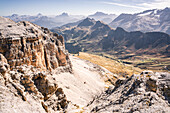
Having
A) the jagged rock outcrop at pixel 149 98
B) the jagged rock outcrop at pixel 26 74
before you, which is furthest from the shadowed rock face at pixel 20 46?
the jagged rock outcrop at pixel 149 98

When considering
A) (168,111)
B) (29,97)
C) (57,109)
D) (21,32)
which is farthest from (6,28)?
(168,111)

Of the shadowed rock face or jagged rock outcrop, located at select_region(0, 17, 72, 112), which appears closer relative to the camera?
jagged rock outcrop, located at select_region(0, 17, 72, 112)

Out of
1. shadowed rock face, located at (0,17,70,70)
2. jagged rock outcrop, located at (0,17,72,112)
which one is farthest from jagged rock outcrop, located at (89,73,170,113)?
shadowed rock face, located at (0,17,70,70)

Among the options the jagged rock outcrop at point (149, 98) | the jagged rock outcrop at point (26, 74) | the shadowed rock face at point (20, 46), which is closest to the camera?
the jagged rock outcrop at point (149, 98)

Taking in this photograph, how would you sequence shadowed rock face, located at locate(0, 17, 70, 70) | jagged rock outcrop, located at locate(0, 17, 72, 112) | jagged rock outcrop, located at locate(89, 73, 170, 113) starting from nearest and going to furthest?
jagged rock outcrop, located at locate(89, 73, 170, 113) → jagged rock outcrop, located at locate(0, 17, 72, 112) → shadowed rock face, located at locate(0, 17, 70, 70)

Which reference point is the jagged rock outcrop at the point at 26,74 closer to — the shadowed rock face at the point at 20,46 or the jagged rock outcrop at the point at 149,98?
the shadowed rock face at the point at 20,46

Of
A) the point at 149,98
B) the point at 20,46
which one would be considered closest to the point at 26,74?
the point at 20,46

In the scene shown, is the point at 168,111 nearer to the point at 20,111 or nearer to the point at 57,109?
the point at 20,111

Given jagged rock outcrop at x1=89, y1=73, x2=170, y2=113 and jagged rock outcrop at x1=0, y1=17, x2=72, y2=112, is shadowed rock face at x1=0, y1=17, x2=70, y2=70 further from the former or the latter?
jagged rock outcrop at x1=89, y1=73, x2=170, y2=113

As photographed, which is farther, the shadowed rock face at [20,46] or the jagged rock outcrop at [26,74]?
the shadowed rock face at [20,46]

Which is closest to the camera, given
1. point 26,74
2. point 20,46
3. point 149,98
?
point 149,98

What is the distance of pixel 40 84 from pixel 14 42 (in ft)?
92.5

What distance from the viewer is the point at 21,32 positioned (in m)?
79.5

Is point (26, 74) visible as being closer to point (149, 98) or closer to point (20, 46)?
point (20, 46)
